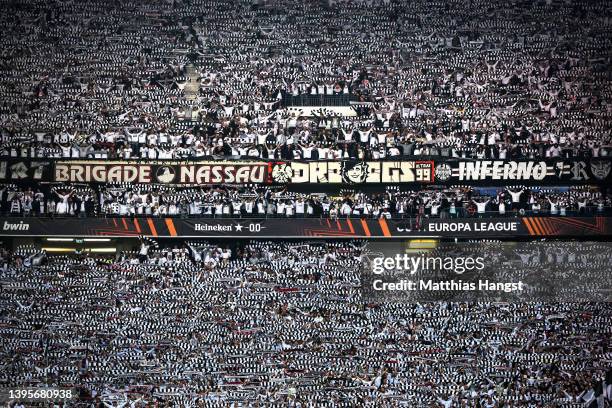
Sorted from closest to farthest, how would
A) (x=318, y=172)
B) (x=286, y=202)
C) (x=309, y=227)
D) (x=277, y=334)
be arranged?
(x=277, y=334), (x=309, y=227), (x=318, y=172), (x=286, y=202)

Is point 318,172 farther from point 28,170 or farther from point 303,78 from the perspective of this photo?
point 28,170

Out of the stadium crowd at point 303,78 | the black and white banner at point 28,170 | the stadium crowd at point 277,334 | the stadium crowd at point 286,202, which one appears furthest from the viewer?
the stadium crowd at point 303,78

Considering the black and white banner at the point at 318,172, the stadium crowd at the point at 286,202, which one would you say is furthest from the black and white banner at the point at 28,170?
the stadium crowd at the point at 286,202

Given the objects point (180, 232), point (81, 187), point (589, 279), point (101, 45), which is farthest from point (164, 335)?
point (589, 279)

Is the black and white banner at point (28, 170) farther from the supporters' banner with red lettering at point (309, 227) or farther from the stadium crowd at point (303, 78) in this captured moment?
the supporters' banner with red lettering at point (309, 227)

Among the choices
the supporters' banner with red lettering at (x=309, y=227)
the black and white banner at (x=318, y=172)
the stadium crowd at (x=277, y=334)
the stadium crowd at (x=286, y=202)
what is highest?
the black and white banner at (x=318, y=172)

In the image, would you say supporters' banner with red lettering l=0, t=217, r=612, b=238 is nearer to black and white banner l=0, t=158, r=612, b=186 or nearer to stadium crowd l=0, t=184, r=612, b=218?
stadium crowd l=0, t=184, r=612, b=218

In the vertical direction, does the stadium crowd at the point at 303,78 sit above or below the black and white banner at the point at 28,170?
above

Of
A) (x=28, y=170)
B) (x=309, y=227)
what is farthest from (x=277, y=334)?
(x=28, y=170)
